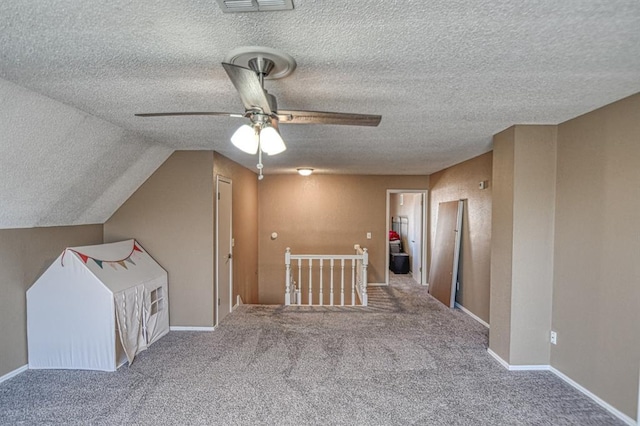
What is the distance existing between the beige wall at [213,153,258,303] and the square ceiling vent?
313 cm

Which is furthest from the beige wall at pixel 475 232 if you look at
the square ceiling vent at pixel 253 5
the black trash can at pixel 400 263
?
the square ceiling vent at pixel 253 5

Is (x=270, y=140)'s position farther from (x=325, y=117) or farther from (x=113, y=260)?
(x=113, y=260)

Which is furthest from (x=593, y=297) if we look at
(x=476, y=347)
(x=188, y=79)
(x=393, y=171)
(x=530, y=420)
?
(x=393, y=171)

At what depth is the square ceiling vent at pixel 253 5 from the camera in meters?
1.33

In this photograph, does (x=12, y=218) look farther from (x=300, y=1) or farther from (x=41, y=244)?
(x=300, y=1)

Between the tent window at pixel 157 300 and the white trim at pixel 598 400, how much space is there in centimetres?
435

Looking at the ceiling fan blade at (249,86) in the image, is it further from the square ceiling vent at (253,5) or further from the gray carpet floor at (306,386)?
the gray carpet floor at (306,386)

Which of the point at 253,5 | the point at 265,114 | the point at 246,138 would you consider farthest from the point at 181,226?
the point at 253,5

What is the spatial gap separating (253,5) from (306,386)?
2.89 meters

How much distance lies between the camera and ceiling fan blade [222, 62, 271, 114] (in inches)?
55.5

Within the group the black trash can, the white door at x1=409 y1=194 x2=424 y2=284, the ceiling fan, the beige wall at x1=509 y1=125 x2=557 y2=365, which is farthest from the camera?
the black trash can

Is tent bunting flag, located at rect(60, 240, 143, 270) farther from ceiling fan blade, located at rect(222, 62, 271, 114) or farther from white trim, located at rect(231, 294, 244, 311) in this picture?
ceiling fan blade, located at rect(222, 62, 271, 114)

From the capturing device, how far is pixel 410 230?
843cm

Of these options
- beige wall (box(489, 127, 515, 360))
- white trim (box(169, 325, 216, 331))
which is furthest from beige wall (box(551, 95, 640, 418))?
white trim (box(169, 325, 216, 331))
